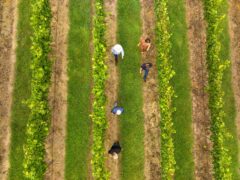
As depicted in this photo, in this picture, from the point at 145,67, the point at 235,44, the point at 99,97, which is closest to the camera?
the point at 99,97

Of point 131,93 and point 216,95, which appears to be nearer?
point 216,95

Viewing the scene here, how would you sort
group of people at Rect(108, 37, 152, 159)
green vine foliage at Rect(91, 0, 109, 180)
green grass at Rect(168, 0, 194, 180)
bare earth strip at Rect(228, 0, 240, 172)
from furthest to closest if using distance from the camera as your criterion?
1. bare earth strip at Rect(228, 0, 240, 172)
2. green grass at Rect(168, 0, 194, 180)
3. group of people at Rect(108, 37, 152, 159)
4. green vine foliage at Rect(91, 0, 109, 180)

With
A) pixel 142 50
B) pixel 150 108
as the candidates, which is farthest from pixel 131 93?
pixel 142 50

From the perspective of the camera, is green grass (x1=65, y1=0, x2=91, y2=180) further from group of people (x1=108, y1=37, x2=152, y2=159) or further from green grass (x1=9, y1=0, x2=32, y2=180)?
green grass (x1=9, y1=0, x2=32, y2=180)

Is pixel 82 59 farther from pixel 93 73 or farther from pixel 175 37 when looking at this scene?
pixel 175 37

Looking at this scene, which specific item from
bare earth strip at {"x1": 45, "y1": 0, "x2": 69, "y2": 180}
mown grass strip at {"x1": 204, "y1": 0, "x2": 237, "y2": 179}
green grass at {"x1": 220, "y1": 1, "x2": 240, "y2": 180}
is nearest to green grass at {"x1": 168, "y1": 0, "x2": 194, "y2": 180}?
mown grass strip at {"x1": 204, "y1": 0, "x2": 237, "y2": 179}

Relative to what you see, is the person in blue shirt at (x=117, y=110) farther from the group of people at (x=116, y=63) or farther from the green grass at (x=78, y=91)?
the green grass at (x=78, y=91)

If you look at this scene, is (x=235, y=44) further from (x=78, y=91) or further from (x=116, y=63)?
(x=78, y=91)
